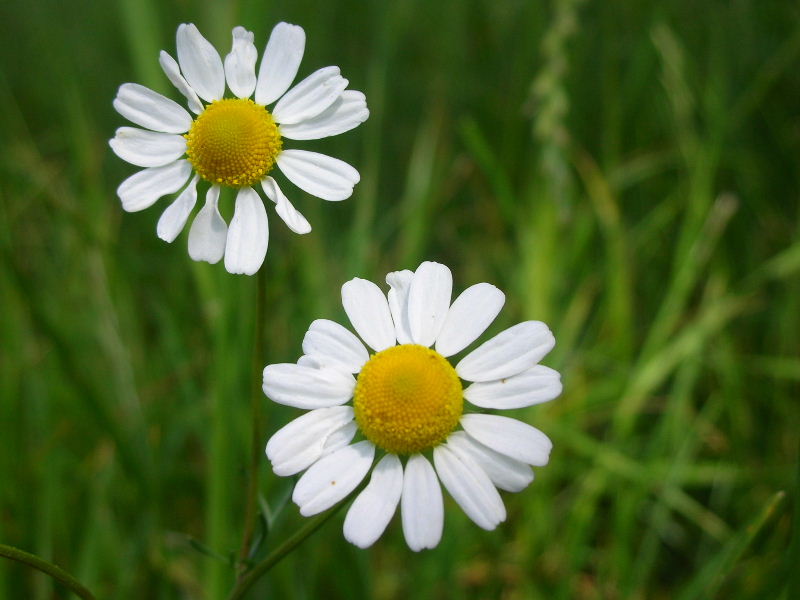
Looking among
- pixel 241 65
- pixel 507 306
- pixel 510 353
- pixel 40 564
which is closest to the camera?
pixel 40 564

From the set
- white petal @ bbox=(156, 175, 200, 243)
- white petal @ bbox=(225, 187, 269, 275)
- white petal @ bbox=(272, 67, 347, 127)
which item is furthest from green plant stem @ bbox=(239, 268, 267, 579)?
white petal @ bbox=(272, 67, 347, 127)

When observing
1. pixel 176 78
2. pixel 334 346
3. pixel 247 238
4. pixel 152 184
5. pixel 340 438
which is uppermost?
pixel 176 78

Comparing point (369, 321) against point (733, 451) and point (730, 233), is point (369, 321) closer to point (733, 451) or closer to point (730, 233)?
point (733, 451)

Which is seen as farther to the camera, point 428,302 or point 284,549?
point 428,302

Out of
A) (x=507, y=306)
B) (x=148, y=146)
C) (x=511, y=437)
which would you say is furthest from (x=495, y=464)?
(x=507, y=306)

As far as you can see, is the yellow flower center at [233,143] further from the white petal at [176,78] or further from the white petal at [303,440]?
the white petal at [303,440]

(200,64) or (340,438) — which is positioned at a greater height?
(200,64)

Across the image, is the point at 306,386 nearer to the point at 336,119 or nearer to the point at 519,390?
the point at 519,390

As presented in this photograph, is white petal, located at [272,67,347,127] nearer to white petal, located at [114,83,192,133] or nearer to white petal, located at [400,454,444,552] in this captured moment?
white petal, located at [114,83,192,133]
